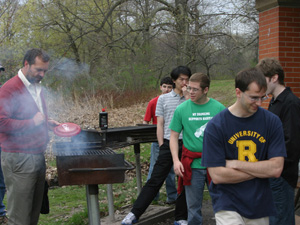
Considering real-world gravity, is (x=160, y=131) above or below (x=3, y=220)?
above

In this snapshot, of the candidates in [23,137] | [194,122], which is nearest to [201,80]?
[194,122]

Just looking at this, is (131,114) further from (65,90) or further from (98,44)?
(98,44)

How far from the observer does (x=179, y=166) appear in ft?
13.0

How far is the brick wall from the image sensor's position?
18.2ft

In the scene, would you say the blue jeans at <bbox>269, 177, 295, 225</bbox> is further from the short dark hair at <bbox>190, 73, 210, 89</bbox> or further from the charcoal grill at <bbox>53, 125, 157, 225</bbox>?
the charcoal grill at <bbox>53, 125, 157, 225</bbox>

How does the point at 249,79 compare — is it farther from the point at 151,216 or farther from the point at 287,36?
the point at 287,36

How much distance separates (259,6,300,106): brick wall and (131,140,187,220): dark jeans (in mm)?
1903

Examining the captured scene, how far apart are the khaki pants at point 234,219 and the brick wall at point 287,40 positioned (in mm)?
3271

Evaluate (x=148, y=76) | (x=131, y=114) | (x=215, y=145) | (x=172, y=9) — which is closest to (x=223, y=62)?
(x=148, y=76)

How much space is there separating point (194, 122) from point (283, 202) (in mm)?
1268

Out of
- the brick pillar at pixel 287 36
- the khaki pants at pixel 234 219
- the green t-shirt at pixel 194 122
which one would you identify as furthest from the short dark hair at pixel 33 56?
the brick pillar at pixel 287 36

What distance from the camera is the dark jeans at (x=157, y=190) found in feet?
15.8

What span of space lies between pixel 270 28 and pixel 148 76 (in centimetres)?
1444

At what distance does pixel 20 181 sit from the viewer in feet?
12.5
